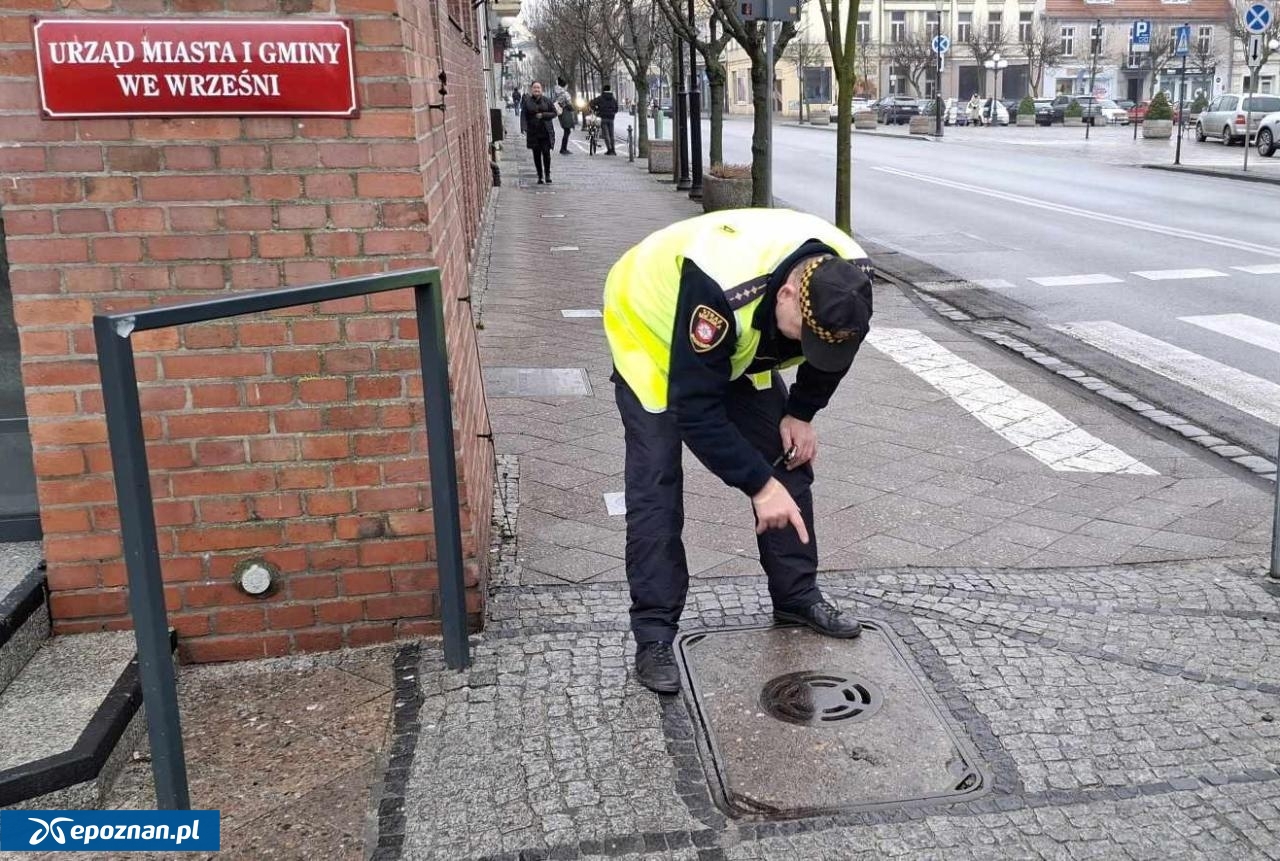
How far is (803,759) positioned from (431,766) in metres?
0.98

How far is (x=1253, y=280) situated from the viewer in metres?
11.9

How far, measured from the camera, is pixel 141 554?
2709mm

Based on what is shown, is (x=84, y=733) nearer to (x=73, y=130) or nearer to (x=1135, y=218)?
(x=73, y=130)

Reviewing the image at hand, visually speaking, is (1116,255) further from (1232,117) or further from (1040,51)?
(1040,51)

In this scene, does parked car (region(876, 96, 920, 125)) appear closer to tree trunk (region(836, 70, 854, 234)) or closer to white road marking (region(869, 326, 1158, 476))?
tree trunk (region(836, 70, 854, 234))

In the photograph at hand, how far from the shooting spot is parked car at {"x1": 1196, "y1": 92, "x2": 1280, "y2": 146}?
33.9 meters

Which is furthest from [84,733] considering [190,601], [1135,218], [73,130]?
[1135,218]

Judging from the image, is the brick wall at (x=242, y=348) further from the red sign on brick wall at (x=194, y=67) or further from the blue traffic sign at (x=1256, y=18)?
the blue traffic sign at (x=1256, y=18)

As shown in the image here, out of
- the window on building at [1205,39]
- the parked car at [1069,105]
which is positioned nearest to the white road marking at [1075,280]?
the parked car at [1069,105]

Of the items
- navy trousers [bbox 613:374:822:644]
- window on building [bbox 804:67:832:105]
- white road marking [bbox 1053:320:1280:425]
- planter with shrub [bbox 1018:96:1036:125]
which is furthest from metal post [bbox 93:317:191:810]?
window on building [bbox 804:67:832:105]

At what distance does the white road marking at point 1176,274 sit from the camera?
1214 cm

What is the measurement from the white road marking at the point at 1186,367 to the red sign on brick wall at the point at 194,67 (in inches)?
226

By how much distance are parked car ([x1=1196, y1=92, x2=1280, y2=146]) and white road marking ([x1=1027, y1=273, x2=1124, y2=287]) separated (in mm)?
24053

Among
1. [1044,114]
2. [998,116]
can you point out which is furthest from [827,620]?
[998,116]
